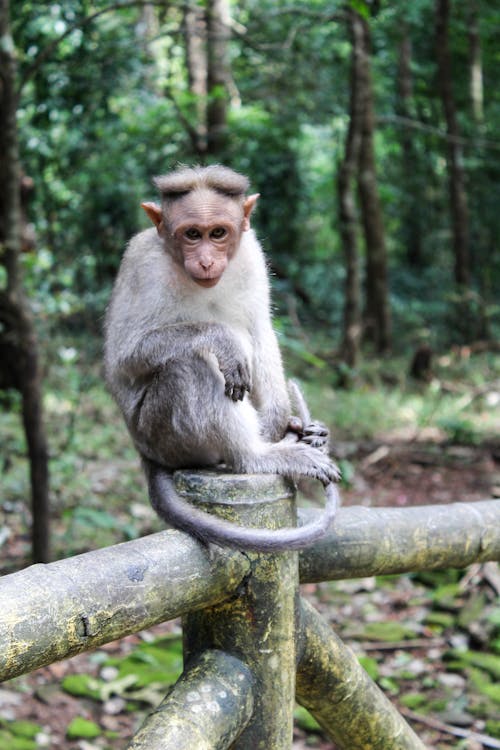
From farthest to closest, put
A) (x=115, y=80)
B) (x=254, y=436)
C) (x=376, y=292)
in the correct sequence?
1. (x=376, y=292)
2. (x=115, y=80)
3. (x=254, y=436)

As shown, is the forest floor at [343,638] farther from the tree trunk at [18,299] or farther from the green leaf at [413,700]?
the tree trunk at [18,299]

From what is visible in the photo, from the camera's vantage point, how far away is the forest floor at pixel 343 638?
352 cm

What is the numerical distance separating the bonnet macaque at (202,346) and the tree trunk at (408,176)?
10.8 meters

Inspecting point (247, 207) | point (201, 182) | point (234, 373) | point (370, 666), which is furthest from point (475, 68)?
point (234, 373)

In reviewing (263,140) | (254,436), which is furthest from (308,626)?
(263,140)

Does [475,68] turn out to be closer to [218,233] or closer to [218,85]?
[218,85]

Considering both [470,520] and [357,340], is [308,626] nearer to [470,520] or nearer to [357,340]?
[470,520]

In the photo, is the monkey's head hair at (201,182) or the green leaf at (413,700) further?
the green leaf at (413,700)

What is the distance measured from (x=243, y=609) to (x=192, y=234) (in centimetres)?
127

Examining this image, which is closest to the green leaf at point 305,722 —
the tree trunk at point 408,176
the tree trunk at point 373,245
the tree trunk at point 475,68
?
the tree trunk at point 373,245

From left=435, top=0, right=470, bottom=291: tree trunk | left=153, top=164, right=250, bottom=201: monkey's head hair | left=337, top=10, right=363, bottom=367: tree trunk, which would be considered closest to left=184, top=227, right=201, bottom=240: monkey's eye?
left=153, top=164, right=250, bottom=201: monkey's head hair

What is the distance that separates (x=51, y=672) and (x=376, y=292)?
25.2ft

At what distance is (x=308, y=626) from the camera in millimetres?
2000

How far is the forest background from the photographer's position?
4.74 meters
